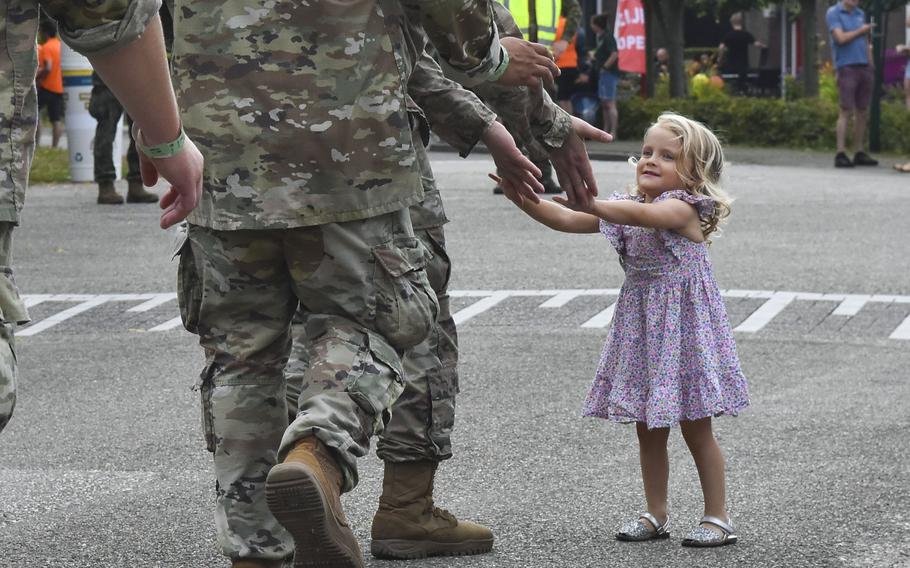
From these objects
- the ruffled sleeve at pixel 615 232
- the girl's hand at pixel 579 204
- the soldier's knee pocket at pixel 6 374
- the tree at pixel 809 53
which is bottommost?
the tree at pixel 809 53

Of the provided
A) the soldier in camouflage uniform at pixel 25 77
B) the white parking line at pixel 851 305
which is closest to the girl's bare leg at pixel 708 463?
the soldier in camouflage uniform at pixel 25 77

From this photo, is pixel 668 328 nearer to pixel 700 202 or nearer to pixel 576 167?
pixel 700 202

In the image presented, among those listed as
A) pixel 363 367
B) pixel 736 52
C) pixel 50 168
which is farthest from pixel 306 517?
pixel 736 52

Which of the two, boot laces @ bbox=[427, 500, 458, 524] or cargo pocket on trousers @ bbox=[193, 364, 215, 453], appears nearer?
cargo pocket on trousers @ bbox=[193, 364, 215, 453]

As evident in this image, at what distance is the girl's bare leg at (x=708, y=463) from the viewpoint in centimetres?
457

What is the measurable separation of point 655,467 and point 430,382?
0.70 metres

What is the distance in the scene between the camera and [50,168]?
20.4 metres

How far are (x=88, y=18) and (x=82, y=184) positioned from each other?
15.5 metres

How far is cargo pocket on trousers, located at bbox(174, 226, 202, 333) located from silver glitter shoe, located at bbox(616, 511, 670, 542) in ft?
4.57

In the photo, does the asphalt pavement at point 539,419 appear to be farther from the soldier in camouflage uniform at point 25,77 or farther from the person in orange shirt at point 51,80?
the person in orange shirt at point 51,80

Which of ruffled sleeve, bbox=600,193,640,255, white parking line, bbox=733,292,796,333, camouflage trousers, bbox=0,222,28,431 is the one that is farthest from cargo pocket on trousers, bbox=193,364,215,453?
white parking line, bbox=733,292,796,333

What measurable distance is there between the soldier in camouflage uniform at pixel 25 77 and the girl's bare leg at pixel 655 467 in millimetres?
2013

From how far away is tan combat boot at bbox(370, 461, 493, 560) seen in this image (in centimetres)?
439

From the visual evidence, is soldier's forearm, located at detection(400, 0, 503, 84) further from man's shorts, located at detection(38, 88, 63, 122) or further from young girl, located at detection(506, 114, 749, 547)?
man's shorts, located at detection(38, 88, 63, 122)
